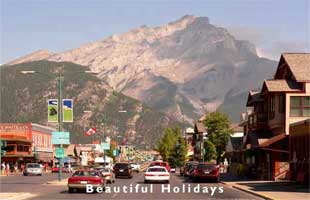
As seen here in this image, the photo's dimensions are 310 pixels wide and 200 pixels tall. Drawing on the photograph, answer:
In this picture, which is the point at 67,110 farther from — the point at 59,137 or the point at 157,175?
the point at 157,175

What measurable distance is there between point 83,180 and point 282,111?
24.9m

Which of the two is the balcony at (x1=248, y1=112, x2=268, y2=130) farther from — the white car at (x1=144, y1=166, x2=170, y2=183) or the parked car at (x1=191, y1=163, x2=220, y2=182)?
the white car at (x1=144, y1=166, x2=170, y2=183)

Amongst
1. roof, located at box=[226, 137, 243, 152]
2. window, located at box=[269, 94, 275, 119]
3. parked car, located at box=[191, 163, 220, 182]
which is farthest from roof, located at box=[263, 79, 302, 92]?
roof, located at box=[226, 137, 243, 152]

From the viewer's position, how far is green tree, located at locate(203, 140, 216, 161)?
10119cm

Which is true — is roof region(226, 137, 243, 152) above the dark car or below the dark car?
above

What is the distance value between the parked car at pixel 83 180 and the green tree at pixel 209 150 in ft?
198

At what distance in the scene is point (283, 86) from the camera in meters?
60.0

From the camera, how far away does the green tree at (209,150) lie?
332 ft

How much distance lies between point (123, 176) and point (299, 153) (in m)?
25.2

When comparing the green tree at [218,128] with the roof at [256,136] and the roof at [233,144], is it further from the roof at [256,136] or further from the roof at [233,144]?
the roof at [256,136]

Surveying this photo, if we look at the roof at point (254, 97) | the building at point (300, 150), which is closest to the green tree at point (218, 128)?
the roof at point (254, 97)

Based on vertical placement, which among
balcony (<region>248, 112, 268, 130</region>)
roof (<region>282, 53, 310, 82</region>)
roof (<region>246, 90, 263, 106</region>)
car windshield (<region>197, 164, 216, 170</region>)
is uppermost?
roof (<region>282, 53, 310, 82</region>)

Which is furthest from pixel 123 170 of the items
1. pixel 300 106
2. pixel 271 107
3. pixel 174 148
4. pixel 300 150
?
pixel 174 148

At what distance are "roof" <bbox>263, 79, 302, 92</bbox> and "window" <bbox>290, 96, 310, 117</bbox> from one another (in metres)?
0.80
